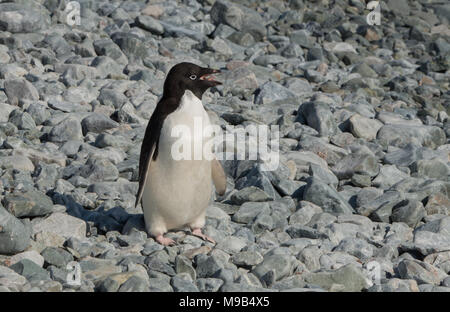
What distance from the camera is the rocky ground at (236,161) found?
4.83 meters

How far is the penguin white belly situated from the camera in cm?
517

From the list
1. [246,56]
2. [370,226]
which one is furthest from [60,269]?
[246,56]

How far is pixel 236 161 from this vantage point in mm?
6875

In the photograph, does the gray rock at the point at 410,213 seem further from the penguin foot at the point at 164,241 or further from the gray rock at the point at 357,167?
the penguin foot at the point at 164,241

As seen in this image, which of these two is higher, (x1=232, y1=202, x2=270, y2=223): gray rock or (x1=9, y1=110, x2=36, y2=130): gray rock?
(x1=9, y1=110, x2=36, y2=130): gray rock

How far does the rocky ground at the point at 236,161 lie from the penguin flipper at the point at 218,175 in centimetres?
21

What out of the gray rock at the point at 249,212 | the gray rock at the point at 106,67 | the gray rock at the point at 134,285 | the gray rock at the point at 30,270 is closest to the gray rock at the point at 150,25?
the gray rock at the point at 106,67

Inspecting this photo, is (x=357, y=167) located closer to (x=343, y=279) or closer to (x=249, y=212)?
(x=249, y=212)

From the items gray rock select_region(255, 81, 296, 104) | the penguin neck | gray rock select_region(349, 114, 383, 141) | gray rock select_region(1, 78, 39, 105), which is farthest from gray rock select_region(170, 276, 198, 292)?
gray rock select_region(255, 81, 296, 104)

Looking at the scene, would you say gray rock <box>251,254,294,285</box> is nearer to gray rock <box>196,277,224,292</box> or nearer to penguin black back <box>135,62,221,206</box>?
gray rock <box>196,277,224,292</box>

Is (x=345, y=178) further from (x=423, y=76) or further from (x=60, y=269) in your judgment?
(x=423, y=76)

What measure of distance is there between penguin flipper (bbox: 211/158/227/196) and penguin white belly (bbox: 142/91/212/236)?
0.82 feet

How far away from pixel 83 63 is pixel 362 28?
575 centimetres

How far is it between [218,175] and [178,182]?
539 mm
